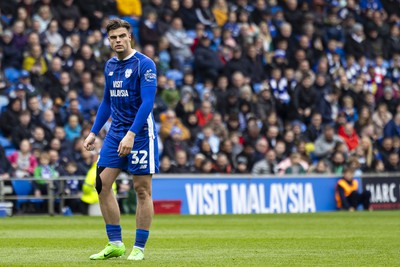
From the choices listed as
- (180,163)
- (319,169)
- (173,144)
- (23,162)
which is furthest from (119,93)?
(319,169)

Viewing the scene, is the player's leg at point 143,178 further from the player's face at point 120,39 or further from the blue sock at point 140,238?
the player's face at point 120,39

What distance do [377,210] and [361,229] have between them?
27.7 feet

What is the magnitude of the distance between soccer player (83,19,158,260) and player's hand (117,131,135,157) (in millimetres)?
144

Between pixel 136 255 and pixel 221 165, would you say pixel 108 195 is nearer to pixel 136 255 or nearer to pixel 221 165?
pixel 136 255

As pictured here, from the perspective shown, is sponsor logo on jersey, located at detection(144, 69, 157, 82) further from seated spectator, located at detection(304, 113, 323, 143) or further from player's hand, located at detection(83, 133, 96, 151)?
seated spectator, located at detection(304, 113, 323, 143)

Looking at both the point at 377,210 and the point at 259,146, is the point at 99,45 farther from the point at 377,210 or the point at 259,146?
the point at 377,210

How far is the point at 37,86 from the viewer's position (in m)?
23.4

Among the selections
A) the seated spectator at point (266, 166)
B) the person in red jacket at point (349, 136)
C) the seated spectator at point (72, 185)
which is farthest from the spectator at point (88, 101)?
the person in red jacket at point (349, 136)

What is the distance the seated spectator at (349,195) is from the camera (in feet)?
81.0

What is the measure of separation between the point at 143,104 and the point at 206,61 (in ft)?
53.3

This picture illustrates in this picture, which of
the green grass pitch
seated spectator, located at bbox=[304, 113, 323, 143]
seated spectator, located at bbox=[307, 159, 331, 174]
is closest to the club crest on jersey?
the green grass pitch

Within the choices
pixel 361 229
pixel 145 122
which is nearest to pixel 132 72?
pixel 145 122

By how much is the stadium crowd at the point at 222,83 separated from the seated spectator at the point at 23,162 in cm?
3

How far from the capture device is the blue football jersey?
35.2 feet
